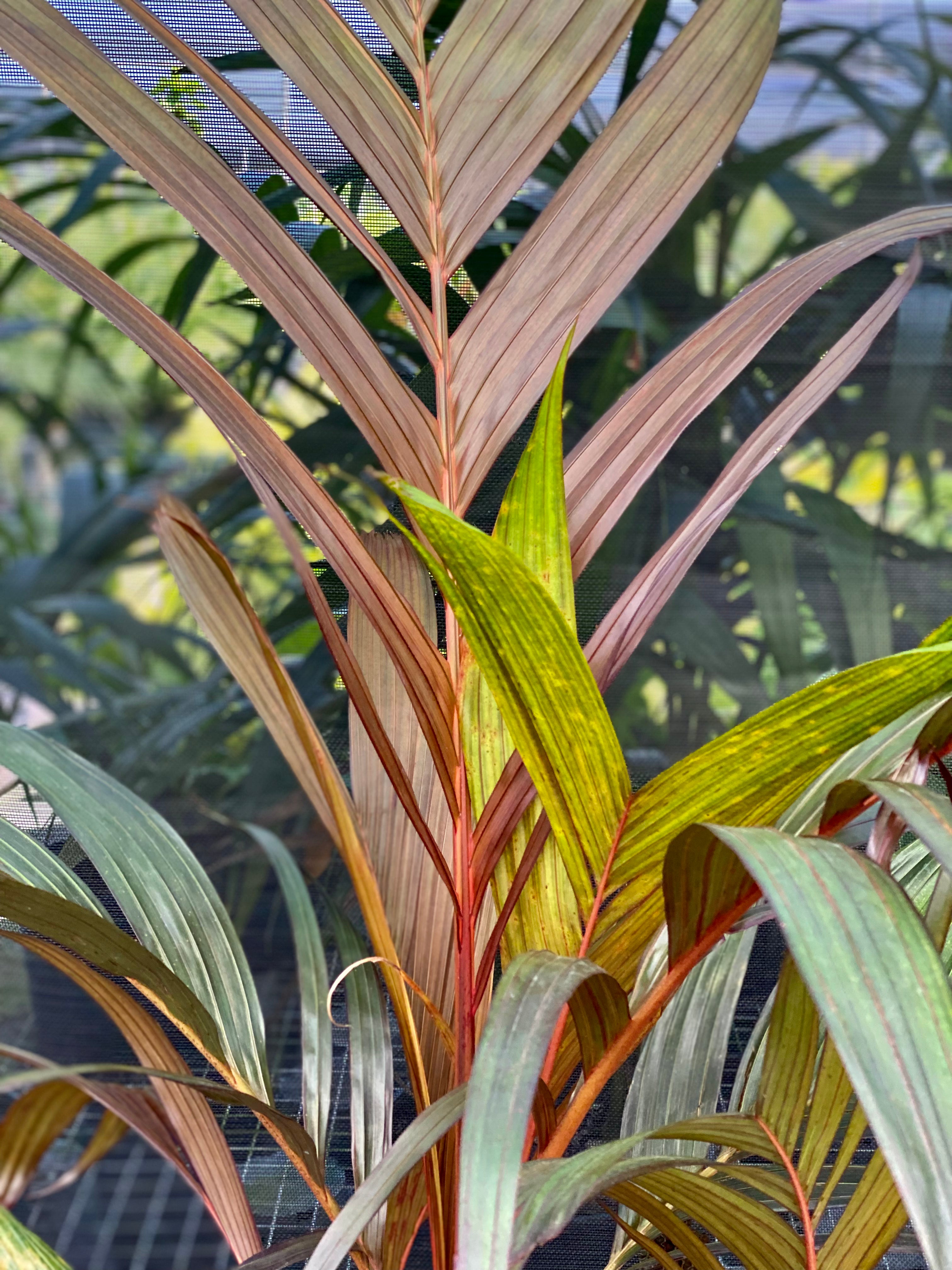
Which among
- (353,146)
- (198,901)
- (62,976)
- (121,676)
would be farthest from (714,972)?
(121,676)

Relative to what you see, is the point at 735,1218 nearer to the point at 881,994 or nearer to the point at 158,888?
the point at 881,994

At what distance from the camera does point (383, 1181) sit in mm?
262

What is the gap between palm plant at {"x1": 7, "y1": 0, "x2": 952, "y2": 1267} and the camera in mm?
289

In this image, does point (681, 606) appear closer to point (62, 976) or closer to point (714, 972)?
point (714, 972)

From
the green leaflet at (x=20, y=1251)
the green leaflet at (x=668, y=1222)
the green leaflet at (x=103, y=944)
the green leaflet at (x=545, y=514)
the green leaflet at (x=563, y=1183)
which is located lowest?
the green leaflet at (x=20, y=1251)

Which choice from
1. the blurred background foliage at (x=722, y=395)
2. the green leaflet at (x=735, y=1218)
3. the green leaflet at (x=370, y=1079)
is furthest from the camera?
the blurred background foliage at (x=722, y=395)

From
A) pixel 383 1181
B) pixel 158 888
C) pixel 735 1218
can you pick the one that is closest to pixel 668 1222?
pixel 735 1218

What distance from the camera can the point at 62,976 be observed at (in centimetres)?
82

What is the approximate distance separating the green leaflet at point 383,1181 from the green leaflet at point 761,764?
9cm

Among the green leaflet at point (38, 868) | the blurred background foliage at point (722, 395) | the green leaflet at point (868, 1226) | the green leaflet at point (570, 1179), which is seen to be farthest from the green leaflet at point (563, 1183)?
the blurred background foliage at point (722, 395)

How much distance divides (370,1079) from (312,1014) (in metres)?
0.05

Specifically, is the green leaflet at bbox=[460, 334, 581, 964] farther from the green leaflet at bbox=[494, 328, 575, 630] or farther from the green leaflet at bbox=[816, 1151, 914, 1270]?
the green leaflet at bbox=[816, 1151, 914, 1270]

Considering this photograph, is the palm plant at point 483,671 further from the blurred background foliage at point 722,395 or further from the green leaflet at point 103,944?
the blurred background foliage at point 722,395

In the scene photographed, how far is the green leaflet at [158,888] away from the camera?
1.36 feet
